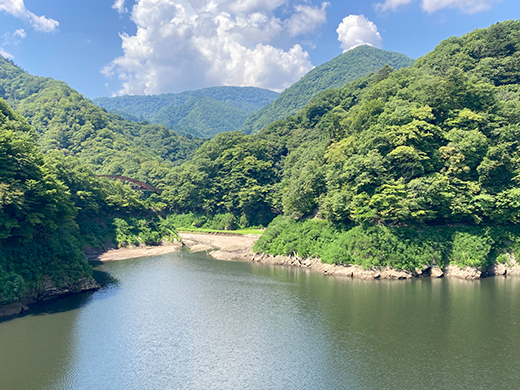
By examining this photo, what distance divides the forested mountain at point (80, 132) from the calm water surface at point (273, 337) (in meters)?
84.0

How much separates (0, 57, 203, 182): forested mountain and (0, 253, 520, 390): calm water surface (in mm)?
84014

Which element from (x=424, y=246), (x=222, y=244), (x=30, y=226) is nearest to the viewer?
(x=30, y=226)

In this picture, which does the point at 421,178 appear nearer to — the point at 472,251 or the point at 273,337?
the point at 472,251

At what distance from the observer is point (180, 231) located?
303 ft

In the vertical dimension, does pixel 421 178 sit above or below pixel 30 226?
above

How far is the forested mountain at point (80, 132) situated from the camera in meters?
120

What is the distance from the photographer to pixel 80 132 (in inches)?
5172

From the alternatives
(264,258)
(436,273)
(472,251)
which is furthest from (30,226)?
(472,251)

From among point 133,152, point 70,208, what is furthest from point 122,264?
point 133,152

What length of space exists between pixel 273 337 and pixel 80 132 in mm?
126109

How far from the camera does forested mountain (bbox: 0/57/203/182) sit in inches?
4724

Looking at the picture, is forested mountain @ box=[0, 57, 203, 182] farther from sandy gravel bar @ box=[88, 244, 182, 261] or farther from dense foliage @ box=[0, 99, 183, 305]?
dense foliage @ box=[0, 99, 183, 305]

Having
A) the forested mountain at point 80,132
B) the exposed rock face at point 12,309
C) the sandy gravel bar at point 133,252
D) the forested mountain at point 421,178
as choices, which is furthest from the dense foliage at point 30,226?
the forested mountain at point 80,132

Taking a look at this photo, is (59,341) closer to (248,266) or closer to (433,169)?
(248,266)
